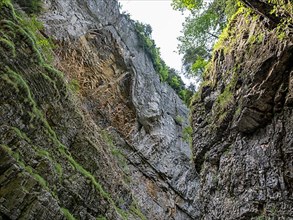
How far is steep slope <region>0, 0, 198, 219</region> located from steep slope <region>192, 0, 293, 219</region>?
4.00m

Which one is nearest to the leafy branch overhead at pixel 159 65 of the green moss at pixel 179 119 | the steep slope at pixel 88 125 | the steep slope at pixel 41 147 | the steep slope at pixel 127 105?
the steep slope at pixel 88 125

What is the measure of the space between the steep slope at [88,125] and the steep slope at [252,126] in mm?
4005

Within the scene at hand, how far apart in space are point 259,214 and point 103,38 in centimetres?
1573

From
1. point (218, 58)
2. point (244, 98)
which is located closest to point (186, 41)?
point (218, 58)

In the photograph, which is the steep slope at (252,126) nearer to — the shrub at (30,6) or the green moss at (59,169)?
the green moss at (59,169)

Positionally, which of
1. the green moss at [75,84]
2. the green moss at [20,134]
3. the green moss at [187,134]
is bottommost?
the green moss at [20,134]

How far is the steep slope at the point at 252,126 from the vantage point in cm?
721

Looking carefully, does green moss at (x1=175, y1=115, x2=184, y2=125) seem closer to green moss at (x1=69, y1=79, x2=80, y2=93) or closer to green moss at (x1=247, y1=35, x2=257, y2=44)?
green moss at (x1=69, y1=79, x2=80, y2=93)

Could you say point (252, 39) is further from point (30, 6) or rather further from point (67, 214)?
point (30, 6)

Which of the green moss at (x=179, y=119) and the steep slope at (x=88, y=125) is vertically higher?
the green moss at (x=179, y=119)

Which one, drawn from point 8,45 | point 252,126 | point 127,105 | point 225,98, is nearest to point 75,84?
point 127,105

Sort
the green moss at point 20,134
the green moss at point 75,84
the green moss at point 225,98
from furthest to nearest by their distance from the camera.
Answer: the green moss at point 75,84 < the green moss at point 225,98 < the green moss at point 20,134

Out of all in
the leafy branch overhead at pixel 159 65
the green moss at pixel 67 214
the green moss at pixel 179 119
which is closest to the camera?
the green moss at pixel 67 214

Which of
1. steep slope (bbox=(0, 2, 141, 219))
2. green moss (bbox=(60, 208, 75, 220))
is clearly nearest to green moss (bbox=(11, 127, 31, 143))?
steep slope (bbox=(0, 2, 141, 219))
